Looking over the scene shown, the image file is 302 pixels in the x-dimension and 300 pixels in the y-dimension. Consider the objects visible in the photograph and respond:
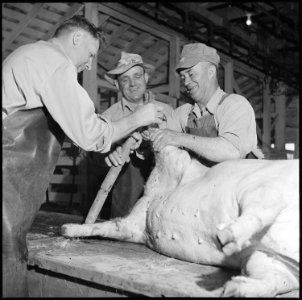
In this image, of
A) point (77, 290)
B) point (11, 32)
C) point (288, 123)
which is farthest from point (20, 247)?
point (288, 123)

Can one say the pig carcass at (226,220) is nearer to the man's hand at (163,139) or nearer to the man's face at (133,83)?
the man's hand at (163,139)

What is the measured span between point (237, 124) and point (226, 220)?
97 centimetres

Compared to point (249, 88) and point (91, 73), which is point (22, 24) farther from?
point (249, 88)

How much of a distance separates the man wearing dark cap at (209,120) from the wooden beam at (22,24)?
3.66m

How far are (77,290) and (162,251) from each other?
593mm

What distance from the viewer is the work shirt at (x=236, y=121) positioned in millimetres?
2785

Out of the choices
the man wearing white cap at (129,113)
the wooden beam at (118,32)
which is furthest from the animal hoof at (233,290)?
the wooden beam at (118,32)

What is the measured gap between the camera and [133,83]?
3.89 meters

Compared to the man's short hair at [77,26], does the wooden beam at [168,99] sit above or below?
above

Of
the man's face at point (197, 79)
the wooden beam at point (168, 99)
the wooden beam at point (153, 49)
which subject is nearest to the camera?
the man's face at point (197, 79)

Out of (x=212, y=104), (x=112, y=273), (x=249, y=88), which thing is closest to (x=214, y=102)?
(x=212, y=104)

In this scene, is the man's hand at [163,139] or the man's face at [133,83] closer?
the man's hand at [163,139]

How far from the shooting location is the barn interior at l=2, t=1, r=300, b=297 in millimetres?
1964

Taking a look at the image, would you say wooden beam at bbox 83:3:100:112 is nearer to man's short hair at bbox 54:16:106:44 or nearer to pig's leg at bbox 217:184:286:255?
man's short hair at bbox 54:16:106:44
